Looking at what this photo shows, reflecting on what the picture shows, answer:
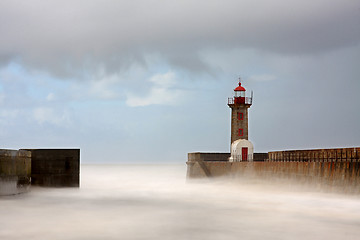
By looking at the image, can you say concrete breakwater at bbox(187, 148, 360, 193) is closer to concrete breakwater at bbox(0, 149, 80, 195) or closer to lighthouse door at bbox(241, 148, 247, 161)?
lighthouse door at bbox(241, 148, 247, 161)

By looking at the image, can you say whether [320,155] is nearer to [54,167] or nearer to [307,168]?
[307,168]

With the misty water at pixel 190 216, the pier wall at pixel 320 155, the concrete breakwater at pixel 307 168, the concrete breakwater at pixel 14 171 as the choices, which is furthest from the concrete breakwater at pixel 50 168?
the pier wall at pixel 320 155

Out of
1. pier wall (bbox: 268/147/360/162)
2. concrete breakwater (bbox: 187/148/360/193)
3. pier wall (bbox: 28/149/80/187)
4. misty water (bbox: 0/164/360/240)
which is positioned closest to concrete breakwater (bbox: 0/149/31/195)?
misty water (bbox: 0/164/360/240)

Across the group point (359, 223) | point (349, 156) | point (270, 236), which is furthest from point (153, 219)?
point (349, 156)

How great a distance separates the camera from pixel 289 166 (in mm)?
18812

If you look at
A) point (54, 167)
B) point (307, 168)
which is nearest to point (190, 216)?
point (307, 168)

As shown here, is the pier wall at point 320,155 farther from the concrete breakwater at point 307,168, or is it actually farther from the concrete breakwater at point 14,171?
the concrete breakwater at point 14,171

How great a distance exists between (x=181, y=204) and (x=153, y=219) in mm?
4178

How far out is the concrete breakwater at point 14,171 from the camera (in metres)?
16.2

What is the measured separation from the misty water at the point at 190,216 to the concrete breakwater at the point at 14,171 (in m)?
0.35

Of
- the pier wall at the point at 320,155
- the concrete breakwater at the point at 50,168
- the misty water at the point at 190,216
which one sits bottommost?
the misty water at the point at 190,216

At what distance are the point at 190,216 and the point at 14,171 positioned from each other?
6.21m

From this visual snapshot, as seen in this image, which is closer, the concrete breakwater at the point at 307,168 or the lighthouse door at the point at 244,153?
the concrete breakwater at the point at 307,168

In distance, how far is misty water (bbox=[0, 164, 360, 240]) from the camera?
1126 cm
